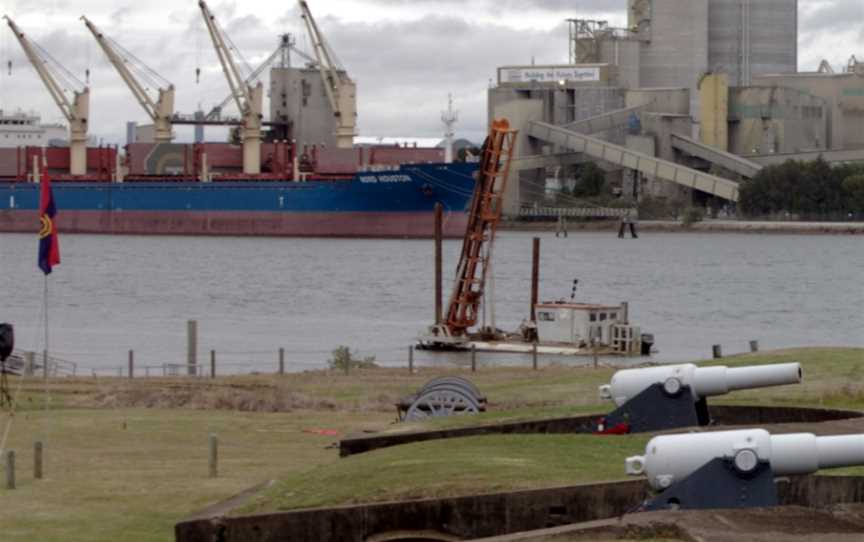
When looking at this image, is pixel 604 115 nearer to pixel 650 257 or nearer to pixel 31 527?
pixel 650 257

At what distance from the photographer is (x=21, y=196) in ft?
A: 467

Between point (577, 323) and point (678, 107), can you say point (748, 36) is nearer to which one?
point (678, 107)

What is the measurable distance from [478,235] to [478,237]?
0.08 meters

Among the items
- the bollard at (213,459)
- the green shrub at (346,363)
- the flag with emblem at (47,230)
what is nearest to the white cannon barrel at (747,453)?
the bollard at (213,459)

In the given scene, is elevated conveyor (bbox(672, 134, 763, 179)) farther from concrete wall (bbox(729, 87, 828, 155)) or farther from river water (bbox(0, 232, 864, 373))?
river water (bbox(0, 232, 864, 373))

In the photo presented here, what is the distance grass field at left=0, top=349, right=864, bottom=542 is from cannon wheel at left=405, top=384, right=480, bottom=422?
536 mm

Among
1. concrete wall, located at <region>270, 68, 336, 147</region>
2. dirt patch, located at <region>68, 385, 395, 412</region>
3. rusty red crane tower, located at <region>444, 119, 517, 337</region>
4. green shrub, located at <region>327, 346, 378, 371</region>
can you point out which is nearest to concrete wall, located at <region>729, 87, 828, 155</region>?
A: concrete wall, located at <region>270, 68, 336, 147</region>

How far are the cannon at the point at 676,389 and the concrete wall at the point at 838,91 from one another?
121 meters

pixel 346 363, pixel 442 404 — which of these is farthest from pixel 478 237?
pixel 442 404

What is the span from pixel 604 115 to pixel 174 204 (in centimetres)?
3188

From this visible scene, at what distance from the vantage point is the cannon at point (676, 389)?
14.2 meters

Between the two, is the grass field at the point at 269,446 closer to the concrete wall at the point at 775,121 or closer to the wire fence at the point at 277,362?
the wire fence at the point at 277,362

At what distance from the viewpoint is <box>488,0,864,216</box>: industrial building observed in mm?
134625

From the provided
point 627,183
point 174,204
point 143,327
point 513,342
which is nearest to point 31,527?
point 513,342
